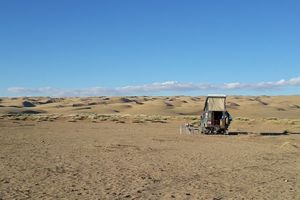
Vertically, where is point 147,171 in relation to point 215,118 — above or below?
below

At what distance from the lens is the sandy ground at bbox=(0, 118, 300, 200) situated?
Result: 11.8 meters

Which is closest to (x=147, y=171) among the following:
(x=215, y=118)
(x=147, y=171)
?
(x=147, y=171)

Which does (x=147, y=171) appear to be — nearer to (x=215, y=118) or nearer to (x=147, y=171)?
(x=147, y=171)

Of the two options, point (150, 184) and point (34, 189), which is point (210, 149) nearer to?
point (150, 184)

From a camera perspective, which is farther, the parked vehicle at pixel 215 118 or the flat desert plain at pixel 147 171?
the parked vehicle at pixel 215 118

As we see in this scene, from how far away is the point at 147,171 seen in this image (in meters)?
15.5

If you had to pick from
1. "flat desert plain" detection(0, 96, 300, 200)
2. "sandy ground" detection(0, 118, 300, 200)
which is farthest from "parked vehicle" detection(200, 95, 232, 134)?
"sandy ground" detection(0, 118, 300, 200)

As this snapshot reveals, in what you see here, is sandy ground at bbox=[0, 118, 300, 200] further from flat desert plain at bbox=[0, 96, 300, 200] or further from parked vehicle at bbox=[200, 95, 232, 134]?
parked vehicle at bbox=[200, 95, 232, 134]

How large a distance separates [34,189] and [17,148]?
1103 cm

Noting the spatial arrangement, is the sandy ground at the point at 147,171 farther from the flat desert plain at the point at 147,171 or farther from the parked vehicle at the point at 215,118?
the parked vehicle at the point at 215,118

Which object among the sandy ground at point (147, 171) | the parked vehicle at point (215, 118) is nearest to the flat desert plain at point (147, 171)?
the sandy ground at point (147, 171)

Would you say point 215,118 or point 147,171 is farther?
point 215,118

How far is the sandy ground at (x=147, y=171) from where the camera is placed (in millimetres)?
11805

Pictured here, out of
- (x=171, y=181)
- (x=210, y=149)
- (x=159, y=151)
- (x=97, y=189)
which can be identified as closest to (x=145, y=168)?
(x=171, y=181)
